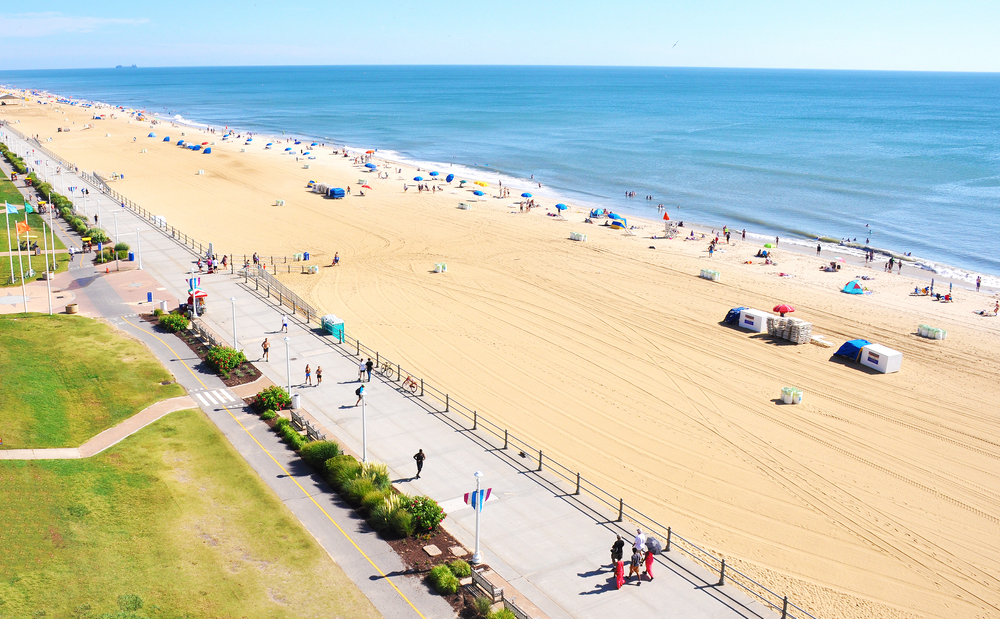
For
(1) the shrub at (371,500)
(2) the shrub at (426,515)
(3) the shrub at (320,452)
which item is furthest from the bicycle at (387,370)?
(2) the shrub at (426,515)

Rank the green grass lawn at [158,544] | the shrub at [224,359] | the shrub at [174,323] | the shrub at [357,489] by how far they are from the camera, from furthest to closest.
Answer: the shrub at [174,323], the shrub at [224,359], the shrub at [357,489], the green grass lawn at [158,544]

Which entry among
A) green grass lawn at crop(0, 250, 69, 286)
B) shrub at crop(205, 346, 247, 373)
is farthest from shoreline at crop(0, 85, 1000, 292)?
shrub at crop(205, 346, 247, 373)

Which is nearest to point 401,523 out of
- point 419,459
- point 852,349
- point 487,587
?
point 419,459

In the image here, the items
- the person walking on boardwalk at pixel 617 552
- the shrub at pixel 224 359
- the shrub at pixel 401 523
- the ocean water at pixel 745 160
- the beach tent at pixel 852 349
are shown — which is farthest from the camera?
the ocean water at pixel 745 160

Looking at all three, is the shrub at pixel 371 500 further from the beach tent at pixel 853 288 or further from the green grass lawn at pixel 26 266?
the beach tent at pixel 853 288

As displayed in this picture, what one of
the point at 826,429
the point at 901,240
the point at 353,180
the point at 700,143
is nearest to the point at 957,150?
the point at 700,143

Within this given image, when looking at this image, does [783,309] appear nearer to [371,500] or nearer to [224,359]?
[371,500]

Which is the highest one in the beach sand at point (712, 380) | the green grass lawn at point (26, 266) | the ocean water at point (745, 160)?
the ocean water at point (745, 160)

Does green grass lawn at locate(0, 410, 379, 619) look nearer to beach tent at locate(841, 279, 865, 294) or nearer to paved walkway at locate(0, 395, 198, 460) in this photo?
paved walkway at locate(0, 395, 198, 460)
